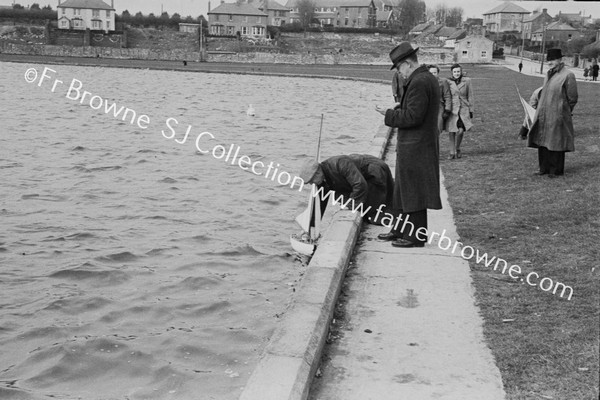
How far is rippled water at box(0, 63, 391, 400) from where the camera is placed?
20.0 feet

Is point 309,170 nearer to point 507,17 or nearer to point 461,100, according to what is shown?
point 461,100

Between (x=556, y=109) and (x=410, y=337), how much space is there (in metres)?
6.40

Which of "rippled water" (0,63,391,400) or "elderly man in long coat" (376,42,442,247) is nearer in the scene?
"rippled water" (0,63,391,400)

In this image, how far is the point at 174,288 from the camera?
26.5 feet

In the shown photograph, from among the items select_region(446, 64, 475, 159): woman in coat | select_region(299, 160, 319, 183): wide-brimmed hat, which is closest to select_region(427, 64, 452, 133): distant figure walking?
select_region(446, 64, 475, 159): woman in coat

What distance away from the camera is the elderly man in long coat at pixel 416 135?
7.60 metres

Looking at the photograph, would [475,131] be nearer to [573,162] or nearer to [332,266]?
[573,162]

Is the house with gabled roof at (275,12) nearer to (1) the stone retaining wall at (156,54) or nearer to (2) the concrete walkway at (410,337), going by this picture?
(1) the stone retaining wall at (156,54)

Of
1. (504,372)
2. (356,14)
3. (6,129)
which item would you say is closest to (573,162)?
(504,372)

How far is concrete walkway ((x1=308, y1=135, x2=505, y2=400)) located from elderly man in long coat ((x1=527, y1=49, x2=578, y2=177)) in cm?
A: 392

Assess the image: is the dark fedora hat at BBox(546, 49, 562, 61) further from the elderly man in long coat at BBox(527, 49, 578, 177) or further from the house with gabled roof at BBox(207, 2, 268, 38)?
the house with gabled roof at BBox(207, 2, 268, 38)

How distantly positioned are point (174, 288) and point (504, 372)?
13.5ft

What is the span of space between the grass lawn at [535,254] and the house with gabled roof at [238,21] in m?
127

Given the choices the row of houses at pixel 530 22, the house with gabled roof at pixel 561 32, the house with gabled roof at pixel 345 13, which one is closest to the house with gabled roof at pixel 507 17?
the row of houses at pixel 530 22
